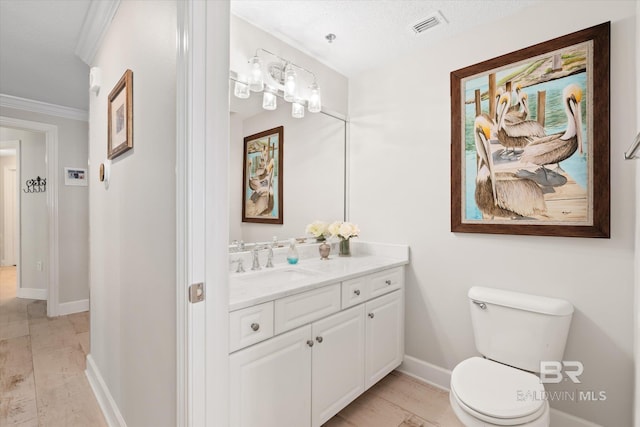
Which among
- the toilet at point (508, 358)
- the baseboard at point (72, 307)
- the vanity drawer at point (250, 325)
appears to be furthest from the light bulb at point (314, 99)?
the baseboard at point (72, 307)

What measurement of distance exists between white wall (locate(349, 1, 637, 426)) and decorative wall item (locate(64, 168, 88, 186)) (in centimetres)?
322

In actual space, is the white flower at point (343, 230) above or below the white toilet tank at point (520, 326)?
above

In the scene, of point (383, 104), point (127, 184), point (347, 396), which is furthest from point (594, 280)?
point (127, 184)

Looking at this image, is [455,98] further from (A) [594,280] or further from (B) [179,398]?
(B) [179,398]

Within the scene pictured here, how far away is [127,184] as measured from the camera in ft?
4.81

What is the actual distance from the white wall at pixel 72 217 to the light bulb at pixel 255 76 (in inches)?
115

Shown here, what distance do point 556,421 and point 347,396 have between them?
3.73 feet

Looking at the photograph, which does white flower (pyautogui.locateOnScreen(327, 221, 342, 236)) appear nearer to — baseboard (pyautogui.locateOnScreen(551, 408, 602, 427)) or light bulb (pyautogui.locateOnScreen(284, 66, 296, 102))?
light bulb (pyautogui.locateOnScreen(284, 66, 296, 102))

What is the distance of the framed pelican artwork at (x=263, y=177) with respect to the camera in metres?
2.01

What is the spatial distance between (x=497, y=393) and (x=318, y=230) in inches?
54.7

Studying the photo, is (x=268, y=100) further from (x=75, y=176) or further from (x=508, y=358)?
(x=75, y=176)

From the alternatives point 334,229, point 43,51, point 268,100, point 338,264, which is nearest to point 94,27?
point 43,51

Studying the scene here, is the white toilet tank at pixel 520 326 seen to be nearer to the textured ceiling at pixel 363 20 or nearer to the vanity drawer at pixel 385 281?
the vanity drawer at pixel 385 281

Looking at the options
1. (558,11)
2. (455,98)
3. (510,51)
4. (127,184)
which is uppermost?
(558,11)
